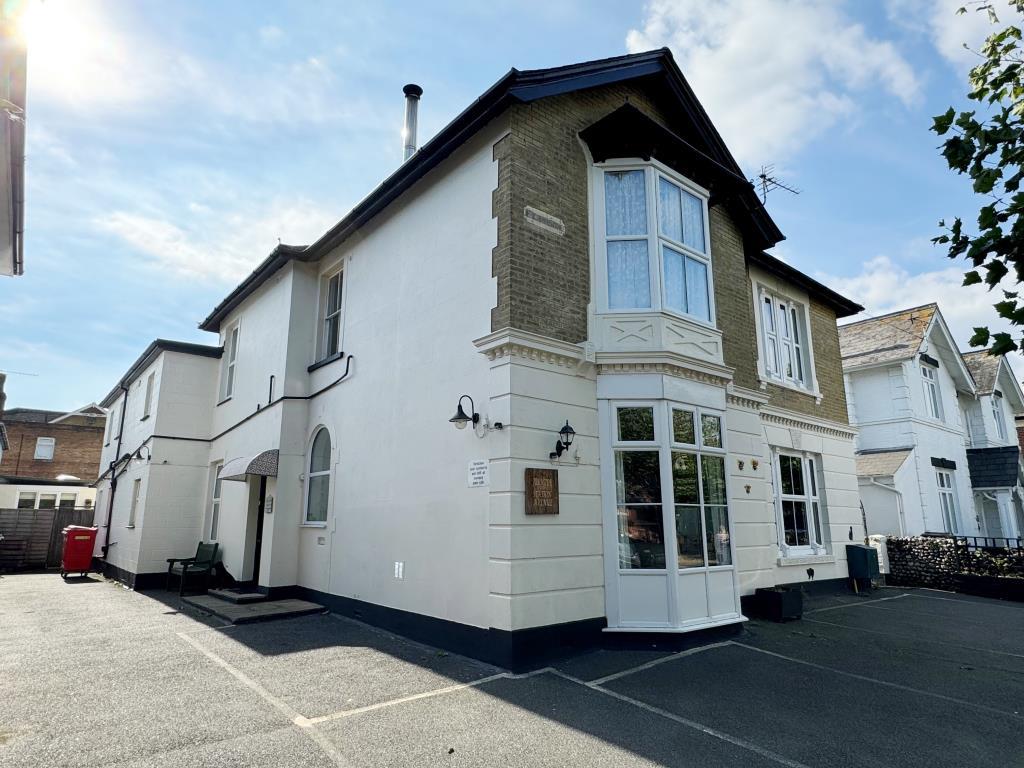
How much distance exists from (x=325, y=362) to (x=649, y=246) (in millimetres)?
6233

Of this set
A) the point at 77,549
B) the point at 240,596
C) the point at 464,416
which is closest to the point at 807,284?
the point at 464,416

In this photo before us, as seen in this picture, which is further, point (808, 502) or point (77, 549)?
point (77, 549)

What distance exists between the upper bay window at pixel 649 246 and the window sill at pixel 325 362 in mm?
A: 5077

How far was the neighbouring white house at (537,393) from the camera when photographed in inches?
275

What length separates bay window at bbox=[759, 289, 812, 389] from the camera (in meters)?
12.3

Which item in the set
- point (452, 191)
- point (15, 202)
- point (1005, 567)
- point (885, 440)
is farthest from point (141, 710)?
point (885, 440)

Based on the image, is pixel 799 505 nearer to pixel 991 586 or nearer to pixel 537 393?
pixel 991 586

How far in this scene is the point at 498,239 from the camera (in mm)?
7359

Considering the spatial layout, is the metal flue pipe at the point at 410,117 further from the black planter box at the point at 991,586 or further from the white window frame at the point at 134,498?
the black planter box at the point at 991,586

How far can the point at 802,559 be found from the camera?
11305 mm

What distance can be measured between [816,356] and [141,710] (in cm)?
1362

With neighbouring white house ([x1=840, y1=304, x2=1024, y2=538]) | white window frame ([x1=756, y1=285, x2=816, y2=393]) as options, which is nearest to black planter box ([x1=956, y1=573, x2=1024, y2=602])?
neighbouring white house ([x1=840, y1=304, x2=1024, y2=538])

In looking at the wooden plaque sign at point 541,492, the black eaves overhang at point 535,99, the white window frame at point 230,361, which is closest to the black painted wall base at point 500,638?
the wooden plaque sign at point 541,492

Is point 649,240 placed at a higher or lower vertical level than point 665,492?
higher
